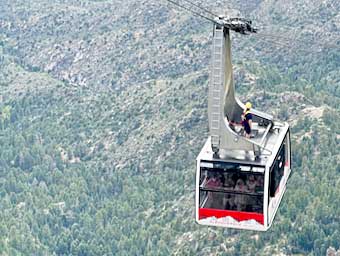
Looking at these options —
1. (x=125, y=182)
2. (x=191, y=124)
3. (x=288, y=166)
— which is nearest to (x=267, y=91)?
(x=191, y=124)

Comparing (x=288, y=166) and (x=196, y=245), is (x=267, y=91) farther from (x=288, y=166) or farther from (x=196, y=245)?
(x=288, y=166)

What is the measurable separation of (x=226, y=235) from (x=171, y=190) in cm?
2378

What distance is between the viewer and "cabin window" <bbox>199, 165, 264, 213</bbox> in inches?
2717

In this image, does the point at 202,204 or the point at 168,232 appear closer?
the point at 202,204

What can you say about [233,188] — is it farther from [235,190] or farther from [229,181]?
[229,181]

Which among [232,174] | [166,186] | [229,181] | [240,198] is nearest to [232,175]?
[232,174]

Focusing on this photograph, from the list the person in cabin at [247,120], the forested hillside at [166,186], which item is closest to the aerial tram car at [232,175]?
the person in cabin at [247,120]

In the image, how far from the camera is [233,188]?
228 feet

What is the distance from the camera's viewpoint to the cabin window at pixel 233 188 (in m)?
69.0

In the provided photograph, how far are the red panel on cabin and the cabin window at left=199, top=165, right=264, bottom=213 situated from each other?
0.16 metres

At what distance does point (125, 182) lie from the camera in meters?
186

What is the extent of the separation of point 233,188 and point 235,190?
0.18m

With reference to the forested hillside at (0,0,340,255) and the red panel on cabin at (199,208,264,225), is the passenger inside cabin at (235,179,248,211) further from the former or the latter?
the forested hillside at (0,0,340,255)

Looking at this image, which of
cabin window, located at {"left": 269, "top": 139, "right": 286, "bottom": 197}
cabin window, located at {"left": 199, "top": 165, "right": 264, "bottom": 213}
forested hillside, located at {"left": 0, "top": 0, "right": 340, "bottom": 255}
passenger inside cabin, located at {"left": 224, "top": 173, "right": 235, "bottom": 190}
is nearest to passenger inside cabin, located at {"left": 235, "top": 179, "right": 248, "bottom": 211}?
cabin window, located at {"left": 199, "top": 165, "right": 264, "bottom": 213}
